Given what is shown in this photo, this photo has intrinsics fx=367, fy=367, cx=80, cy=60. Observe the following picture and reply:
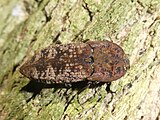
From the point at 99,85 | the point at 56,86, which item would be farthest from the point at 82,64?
the point at 56,86

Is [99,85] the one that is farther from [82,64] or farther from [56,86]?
[56,86]

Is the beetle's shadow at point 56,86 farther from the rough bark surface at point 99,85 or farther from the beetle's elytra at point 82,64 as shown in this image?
the beetle's elytra at point 82,64

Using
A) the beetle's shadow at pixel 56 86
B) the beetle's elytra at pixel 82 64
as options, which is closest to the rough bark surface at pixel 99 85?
the beetle's shadow at pixel 56 86

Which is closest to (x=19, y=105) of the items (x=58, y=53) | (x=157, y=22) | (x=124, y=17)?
(x=58, y=53)

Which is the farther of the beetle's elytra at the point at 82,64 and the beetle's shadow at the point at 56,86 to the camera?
the beetle's shadow at the point at 56,86

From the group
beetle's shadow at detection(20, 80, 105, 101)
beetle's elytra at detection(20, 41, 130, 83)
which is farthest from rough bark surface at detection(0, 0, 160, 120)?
beetle's elytra at detection(20, 41, 130, 83)

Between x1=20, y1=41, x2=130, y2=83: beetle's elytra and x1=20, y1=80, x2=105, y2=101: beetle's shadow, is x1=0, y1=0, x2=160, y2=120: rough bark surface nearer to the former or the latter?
x1=20, y1=80, x2=105, y2=101: beetle's shadow
